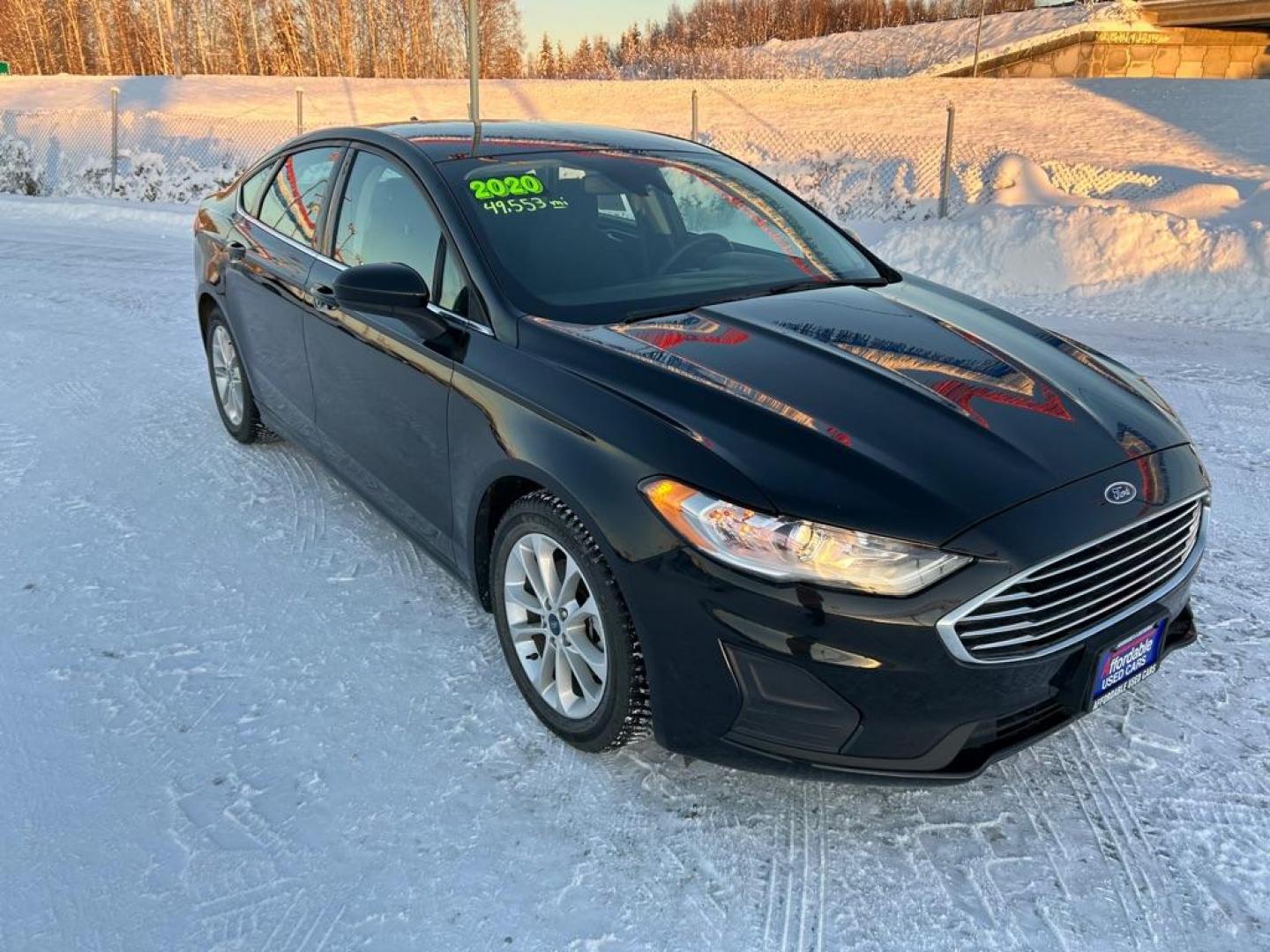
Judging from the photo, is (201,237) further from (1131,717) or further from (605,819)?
(1131,717)

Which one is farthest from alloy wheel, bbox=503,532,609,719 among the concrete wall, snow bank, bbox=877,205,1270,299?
the concrete wall

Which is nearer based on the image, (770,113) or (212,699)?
(212,699)

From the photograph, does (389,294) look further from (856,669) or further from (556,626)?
(856,669)

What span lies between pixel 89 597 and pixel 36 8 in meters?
73.0

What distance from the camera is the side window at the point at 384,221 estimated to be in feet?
10.5

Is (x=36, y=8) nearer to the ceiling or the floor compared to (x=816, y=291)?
nearer to the ceiling

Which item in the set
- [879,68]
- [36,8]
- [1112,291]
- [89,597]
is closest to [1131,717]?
[89,597]

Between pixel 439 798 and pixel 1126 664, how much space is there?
1741mm

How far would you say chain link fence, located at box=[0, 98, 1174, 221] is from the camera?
13586 millimetres

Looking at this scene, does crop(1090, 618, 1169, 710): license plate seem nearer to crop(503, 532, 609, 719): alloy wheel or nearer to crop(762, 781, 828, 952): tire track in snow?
crop(762, 781, 828, 952): tire track in snow

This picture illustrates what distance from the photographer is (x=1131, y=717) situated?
2.78m

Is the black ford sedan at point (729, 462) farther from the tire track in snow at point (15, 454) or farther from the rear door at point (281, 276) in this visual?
the tire track in snow at point (15, 454)

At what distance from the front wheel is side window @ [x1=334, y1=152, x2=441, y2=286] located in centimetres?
101

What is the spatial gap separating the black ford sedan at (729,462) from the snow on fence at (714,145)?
10.1m
